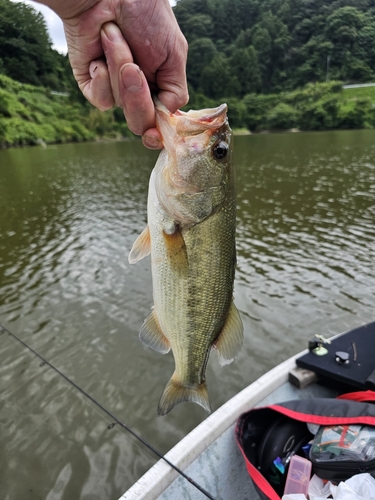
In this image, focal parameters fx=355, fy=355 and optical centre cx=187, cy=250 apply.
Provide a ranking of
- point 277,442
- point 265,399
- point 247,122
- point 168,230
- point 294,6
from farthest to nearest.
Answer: point 294,6, point 247,122, point 265,399, point 277,442, point 168,230

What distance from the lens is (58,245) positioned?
1027cm

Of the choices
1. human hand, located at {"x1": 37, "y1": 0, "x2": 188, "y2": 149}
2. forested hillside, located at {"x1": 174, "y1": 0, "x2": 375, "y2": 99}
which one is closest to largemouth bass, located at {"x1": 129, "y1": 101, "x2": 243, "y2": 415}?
human hand, located at {"x1": 37, "y1": 0, "x2": 188, "y2": 149}

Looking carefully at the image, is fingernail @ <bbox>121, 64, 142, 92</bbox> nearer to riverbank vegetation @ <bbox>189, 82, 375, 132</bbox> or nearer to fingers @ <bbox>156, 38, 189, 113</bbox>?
fingers @ <bbox>156, 38, 189, 113</bbox>

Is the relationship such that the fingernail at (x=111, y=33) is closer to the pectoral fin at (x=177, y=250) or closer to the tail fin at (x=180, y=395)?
the pectoral fin at (x=177, y=250)

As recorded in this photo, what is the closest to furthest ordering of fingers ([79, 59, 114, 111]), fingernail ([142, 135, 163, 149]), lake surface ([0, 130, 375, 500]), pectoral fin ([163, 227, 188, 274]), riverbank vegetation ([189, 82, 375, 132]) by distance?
1. fingers ([79, 59, 114, 111])
2. fingernail ([142, 135, 163, 149])
3. pectoral fin ([163, 227, 188, 274])
4. lake surface ([0, 130, 375, 500])
5. riverbank vegetation ([189, 82, 375, 132])

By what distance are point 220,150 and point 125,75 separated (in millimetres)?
564

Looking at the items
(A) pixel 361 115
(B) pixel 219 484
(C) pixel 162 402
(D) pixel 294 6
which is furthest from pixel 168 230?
(D) pixel 294 6

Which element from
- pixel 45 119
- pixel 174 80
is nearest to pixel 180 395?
pixel 174 80

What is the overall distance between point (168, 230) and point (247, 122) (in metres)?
74.1

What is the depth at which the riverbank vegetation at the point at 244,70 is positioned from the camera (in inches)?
2200

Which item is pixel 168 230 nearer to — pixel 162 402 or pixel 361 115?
pixel 162 402

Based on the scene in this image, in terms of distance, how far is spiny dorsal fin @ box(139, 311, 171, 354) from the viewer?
202cm

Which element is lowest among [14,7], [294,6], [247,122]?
[247,122]

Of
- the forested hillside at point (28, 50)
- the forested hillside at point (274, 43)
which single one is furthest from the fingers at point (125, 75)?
the forested hillside at point (274, 43)
